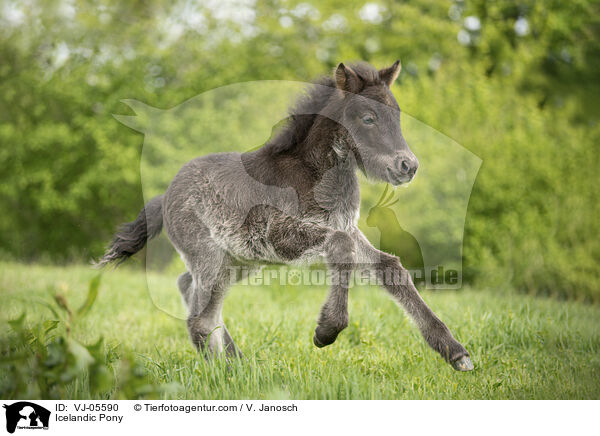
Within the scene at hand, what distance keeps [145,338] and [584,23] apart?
311 inches

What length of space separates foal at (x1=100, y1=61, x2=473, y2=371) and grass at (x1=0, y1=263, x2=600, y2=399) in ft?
0.89

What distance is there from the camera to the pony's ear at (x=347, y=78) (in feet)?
9.18

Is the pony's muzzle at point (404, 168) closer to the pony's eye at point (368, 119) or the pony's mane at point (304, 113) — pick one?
the pony's eye at point (368, 119)

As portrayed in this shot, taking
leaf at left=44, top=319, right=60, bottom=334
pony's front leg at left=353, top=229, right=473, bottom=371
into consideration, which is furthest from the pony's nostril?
leaf at left=44, top=319, right=60, bottom=334

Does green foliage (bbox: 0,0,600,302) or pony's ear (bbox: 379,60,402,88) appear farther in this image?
green foliage (bbox: 0,0,600,302)

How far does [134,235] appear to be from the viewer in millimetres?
3568

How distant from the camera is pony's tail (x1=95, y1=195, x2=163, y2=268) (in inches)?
139

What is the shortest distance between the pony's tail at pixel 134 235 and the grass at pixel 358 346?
583 millimetres

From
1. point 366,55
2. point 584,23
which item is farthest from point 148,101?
point 584,23

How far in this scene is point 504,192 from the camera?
669 centimetres
